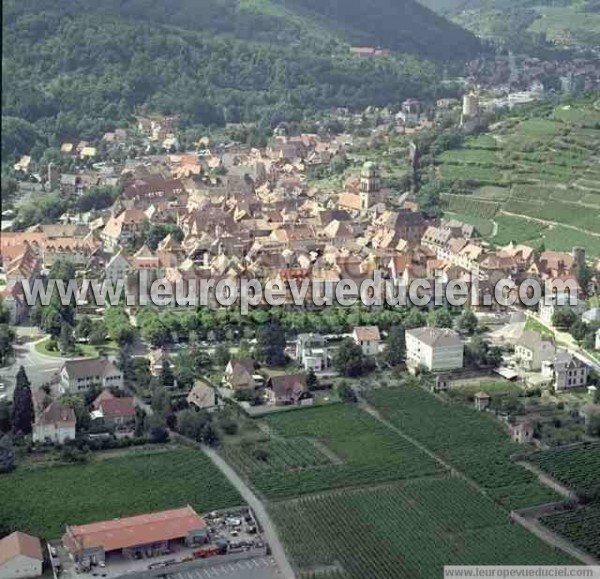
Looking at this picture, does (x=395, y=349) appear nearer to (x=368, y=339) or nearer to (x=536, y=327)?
(x=368, y=339)

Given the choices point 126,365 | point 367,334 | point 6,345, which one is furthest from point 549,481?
point 6,345

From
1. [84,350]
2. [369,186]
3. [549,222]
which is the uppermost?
[369,186]

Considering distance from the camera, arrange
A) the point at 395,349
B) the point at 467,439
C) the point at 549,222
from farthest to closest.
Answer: the point at 549,222 < the point at 395,349 < the point at 467,439

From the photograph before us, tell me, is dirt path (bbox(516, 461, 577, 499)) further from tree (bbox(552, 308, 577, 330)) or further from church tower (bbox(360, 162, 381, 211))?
church tower (bbox(360, 162, 381, 211))

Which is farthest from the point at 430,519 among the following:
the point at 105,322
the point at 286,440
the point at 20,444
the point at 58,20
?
the point at 58,20

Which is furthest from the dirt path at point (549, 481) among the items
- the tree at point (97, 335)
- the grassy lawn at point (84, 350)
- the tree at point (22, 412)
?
the tree at point (97, 335)

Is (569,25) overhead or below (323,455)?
overhead

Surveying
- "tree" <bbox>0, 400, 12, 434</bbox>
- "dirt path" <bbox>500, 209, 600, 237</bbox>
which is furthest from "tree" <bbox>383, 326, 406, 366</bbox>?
"dirt path" <bbox>500, 209, 600, 237</bbox>
